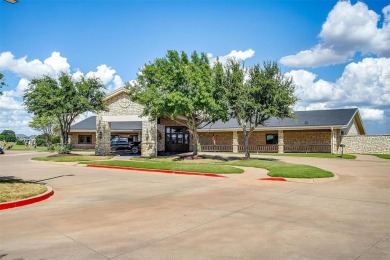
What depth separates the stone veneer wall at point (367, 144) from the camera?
31.2m

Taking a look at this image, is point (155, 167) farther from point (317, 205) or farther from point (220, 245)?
point (220, 245)

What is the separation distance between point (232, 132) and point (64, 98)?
19.1 metres

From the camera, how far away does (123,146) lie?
1326 inches

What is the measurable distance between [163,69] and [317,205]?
18.5 m

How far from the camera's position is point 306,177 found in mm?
13078

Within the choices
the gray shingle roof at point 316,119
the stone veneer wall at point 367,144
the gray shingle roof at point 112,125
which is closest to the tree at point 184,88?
the gray shingle roof at point 316,119

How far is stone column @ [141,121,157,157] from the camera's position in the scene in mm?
28969

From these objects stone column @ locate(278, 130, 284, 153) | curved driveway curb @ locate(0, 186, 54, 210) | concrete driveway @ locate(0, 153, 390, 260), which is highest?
stone column @ locate(278, 130, 284, 153)

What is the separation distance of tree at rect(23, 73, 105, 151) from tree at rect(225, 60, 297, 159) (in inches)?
540

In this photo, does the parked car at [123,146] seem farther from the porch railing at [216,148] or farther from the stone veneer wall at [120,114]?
the porch railing at [216,148]

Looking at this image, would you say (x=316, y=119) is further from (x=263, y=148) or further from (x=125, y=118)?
(x=125, y=118)

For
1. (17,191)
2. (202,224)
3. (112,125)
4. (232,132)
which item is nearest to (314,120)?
(232,132)

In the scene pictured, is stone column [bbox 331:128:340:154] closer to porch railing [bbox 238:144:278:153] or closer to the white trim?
porch railing [bbox 238:144:278:153]

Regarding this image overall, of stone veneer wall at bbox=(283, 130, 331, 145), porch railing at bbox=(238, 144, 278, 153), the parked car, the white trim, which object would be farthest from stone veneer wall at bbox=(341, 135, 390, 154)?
the parked car
